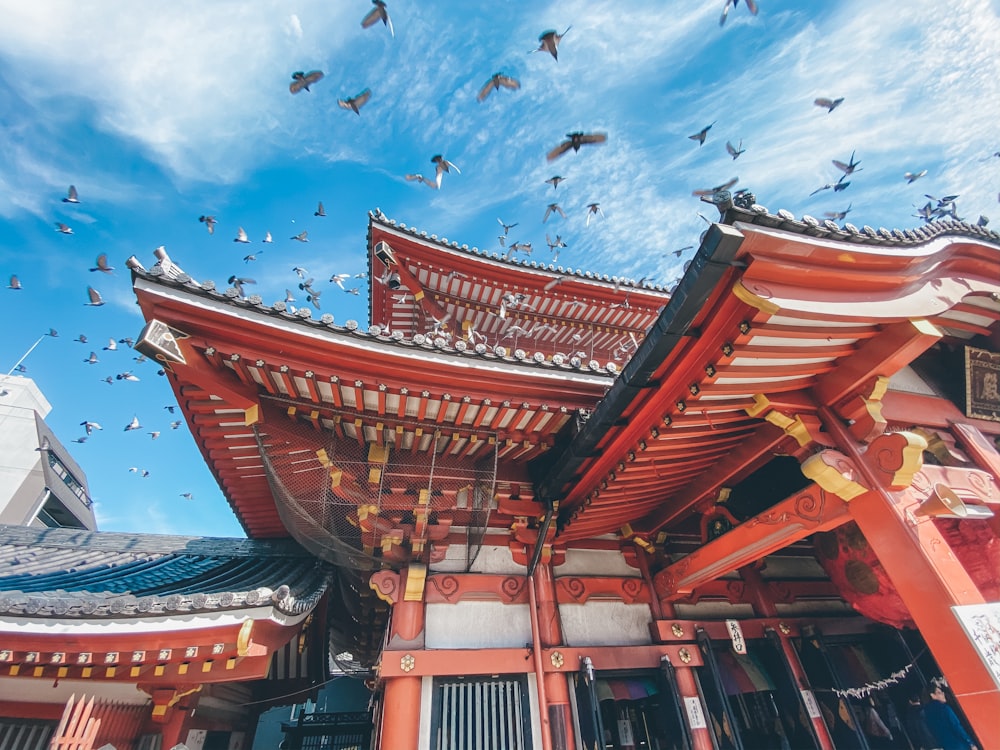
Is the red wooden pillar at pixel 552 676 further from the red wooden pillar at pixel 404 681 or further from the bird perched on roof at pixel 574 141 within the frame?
the bird perched on roof at pixel 574 141

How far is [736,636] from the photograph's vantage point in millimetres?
6316

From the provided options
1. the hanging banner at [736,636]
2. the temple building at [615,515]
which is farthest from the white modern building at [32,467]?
the hanging banner at [736,636]

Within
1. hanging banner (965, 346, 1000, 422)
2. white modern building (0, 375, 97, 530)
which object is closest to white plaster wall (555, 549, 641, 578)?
hanging banner (965, 346, 1000, 422)

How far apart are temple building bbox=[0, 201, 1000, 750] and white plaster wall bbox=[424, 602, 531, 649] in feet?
0.11

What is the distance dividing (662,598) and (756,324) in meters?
4.81

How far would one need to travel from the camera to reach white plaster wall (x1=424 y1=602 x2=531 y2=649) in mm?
5414

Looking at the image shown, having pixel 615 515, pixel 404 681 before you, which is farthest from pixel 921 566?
pixel 404 681

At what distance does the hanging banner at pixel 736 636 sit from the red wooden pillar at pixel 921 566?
318 centimetres

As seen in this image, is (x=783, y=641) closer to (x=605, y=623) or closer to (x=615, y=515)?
(x=605, y=623)

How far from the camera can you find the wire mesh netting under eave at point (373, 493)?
529 cm

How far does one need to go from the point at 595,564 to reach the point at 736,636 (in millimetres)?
2159

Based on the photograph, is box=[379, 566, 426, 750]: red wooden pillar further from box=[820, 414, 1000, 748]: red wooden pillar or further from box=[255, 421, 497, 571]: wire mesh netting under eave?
box=[820, 414, 1000, 748]: red wooden pillar

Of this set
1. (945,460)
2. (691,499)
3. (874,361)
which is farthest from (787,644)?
(874,361)

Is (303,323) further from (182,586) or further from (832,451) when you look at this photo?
(832,451)
